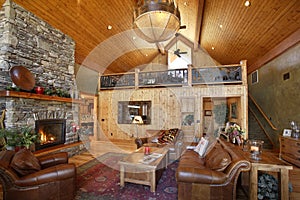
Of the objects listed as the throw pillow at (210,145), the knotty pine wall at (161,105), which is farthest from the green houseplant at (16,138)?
the knotty pine wall at (161,105)

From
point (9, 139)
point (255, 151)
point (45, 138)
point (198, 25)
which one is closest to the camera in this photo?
point (255, 151)

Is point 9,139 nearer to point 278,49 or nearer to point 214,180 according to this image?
point 214,180

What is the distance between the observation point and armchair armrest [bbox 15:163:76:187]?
208cm

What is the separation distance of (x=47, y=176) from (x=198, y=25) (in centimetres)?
720

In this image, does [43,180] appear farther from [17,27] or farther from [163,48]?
[163,48]

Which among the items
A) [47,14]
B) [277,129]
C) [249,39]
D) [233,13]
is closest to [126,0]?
[47,14]

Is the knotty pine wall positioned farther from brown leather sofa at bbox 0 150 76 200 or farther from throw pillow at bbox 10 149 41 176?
throw pillow at bbox 10 149 41 176

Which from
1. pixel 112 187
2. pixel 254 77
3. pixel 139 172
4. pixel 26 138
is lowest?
pixel 112 187

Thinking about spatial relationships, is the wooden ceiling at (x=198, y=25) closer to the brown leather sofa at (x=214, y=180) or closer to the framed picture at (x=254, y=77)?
the framed picture at (x=254, y=77)

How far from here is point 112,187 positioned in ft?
9.38

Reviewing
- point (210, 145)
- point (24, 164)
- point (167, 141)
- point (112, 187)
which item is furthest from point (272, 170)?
point (24, 164)

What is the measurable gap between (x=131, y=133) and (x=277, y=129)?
580 cm

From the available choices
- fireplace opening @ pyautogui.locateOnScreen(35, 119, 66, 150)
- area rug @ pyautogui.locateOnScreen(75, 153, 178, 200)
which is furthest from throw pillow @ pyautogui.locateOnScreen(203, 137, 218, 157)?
fireplace opening @ pyautogui.locateOnScreen(35, 119, 66, 150)

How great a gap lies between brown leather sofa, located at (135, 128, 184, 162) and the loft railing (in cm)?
252
